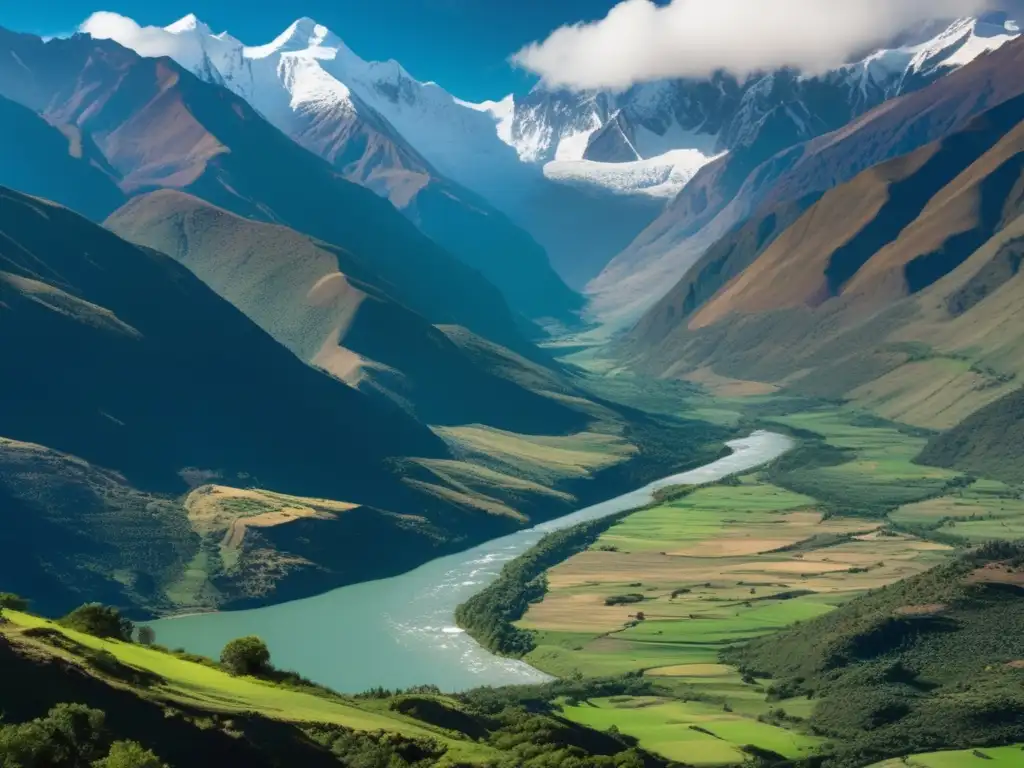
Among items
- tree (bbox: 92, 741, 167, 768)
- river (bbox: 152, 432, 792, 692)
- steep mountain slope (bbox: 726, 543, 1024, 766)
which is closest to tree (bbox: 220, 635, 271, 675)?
tree (bbox: 92, 741, 167, 768)

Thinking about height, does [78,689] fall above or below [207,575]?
below

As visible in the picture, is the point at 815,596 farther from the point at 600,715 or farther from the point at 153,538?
the point at 153,538

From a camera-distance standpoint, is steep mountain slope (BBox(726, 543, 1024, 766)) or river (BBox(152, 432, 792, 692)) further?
river (BBox(152, 432, 792, 692))

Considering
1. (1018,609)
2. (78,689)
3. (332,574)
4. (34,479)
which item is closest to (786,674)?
(1018,609)

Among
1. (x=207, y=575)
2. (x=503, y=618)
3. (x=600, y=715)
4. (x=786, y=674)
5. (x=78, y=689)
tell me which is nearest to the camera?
(x=78, y=689)

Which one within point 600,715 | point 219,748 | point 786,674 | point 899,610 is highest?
point 899,610

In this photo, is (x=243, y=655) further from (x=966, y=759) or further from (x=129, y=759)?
(x=966, y=759)

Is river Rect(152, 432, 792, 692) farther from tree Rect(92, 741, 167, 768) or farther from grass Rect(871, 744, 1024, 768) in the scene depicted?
tree Rect(92, 741, 167, 768)
